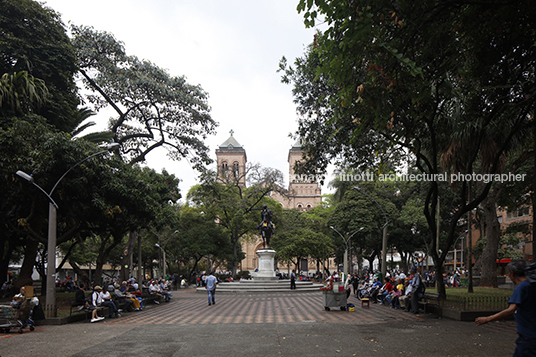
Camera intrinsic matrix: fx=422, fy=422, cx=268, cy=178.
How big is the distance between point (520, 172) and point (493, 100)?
10.3m

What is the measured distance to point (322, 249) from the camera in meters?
50.5

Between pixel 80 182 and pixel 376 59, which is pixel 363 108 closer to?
pixel 376 59

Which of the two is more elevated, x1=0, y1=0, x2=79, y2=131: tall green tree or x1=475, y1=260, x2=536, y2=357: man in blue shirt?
x1=0, y1=0, x2=79, y2=131: tall green tree

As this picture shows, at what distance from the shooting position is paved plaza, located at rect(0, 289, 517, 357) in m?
7.80

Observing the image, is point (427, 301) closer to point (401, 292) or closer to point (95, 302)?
point (401, 292)

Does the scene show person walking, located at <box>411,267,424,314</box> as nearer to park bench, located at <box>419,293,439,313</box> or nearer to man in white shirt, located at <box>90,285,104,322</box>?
park bench, located at <box>419,293,439,313</box>

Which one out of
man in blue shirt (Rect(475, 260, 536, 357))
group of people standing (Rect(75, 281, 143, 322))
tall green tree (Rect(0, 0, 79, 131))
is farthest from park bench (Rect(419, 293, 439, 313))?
tall green tree (Rect(0, 0, 79, 131))

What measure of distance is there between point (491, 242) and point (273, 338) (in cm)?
1364

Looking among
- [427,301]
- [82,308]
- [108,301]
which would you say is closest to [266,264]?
[108,301]

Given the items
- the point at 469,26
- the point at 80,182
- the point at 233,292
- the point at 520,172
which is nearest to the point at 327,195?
the point at 233,292

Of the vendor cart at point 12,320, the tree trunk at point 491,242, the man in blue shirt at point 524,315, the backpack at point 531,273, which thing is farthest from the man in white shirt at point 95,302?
the tree trunk at point 491,242

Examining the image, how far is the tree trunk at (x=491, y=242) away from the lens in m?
18.6

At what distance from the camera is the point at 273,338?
9.18 meters

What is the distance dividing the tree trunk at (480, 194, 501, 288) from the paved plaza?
301 inches
